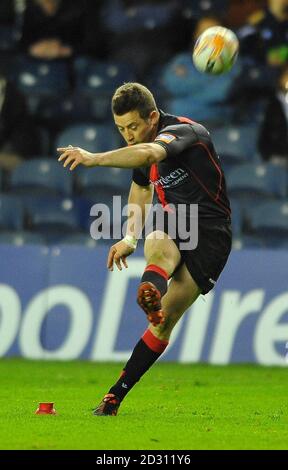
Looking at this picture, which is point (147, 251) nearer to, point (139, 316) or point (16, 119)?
point (139, 316)

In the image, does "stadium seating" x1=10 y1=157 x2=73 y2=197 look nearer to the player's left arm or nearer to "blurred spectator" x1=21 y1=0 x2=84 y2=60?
"blurred spectator" x1=21 y1=0 x2=84 y2=60

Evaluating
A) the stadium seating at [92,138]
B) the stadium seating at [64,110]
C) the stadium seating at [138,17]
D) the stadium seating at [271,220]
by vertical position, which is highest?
the stadium seating at [138,17]

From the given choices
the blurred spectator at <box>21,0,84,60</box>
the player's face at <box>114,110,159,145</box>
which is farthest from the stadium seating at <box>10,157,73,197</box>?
the player's face at <box>114,110,159,145</box>

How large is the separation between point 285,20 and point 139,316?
4.74 m

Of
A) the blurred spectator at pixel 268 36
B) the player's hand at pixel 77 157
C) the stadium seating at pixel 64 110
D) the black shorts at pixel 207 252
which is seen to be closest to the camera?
the player's hand at pixel 77 157

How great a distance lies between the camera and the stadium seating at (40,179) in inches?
558

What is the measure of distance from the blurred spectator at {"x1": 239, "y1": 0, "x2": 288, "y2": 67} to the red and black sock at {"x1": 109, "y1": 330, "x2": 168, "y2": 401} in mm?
7938

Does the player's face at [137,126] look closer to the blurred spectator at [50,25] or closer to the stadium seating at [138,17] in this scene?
the stadium seating at [138,17]

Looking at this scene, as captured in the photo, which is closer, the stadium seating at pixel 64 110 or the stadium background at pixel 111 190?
the stadium background at pixel 111 190

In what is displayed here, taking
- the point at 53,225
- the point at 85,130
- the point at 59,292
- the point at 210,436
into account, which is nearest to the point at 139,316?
the point at 59,292

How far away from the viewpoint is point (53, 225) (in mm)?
13656

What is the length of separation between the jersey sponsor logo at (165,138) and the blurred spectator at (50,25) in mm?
8606

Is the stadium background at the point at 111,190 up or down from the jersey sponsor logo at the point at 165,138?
up

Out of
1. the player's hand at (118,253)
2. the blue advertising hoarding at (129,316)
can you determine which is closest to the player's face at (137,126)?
the player's hand at (118,253)
